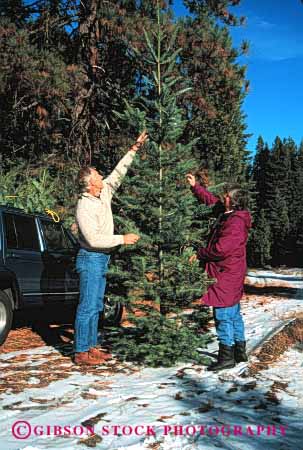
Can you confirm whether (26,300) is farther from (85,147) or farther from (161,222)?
(85,147)

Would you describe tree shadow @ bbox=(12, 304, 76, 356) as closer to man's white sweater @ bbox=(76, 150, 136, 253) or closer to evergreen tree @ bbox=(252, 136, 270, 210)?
man's white sweater @ bbox=(76, 150, 136, 253)

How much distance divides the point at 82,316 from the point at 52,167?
9.18m

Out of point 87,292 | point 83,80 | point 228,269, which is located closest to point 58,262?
point 87,292

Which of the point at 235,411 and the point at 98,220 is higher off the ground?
the point at 98,220

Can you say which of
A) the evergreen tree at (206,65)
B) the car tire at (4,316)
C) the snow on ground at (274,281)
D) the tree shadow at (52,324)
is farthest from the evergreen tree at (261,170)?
the car tire at (4,316)

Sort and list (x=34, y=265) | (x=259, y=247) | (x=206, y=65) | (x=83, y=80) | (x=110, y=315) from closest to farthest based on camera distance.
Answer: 1. (x=34, y=265)
2. (x=110, y=315)
3. (x=83, y=80)
4. (x=206, y=65)
5. (x=259, y=247)

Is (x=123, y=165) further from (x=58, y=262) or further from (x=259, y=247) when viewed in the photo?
(x=259, y=247)

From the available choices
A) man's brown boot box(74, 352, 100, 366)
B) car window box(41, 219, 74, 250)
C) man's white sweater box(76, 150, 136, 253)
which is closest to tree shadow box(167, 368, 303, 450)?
man's brown boot box(74, 352, 100, 366)

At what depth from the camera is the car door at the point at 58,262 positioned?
7.02 m

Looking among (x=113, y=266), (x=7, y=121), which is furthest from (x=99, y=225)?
(x=7, y=121)

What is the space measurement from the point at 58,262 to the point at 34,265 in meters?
0.56

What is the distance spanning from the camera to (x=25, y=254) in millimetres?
6598

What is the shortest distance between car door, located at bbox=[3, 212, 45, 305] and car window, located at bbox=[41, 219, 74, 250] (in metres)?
0.23

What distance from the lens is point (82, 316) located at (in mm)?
4895
